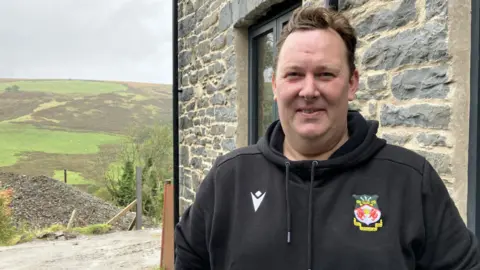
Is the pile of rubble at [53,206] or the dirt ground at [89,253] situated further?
the pile of rubble at [53,206]

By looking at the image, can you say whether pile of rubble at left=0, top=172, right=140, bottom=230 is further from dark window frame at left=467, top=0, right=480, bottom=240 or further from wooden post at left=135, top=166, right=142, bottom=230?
dark window frame at left=467, top=0, right=480, bottom=240

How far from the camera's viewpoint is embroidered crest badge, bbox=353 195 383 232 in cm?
119

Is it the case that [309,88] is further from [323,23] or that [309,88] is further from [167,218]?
[167,218]

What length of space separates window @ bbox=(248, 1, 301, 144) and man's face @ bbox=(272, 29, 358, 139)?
2.69m

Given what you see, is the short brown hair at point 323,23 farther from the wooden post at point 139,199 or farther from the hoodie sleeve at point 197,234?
the wooden post at point 139,199

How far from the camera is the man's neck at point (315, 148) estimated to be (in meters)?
1.33

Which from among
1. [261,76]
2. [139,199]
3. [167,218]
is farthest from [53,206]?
[261,76]

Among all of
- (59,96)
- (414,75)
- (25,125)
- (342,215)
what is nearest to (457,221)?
(342,215)

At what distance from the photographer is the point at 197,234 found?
1.40 m

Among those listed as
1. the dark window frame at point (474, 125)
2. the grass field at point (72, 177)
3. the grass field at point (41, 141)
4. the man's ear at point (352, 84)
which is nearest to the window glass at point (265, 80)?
the dark window frame at point (474, 125)

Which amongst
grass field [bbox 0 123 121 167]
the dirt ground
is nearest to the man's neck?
the dirt ground

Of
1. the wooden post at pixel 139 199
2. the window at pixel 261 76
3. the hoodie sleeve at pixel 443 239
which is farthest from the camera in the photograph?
the wooden post at pixel 139 199

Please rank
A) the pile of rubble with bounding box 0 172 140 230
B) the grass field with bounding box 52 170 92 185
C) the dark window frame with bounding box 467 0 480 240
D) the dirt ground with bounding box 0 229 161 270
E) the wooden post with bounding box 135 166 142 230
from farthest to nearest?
the grass field with bounding box 52 170 92 185 → the pile of rubble with bounding box 0 172 140 230 → the wooden post with bounding box 135 166 142 230 → the dirt ground with bounding box 0 229 161 270 → the dark window frame with bounding box 467 0 480 240

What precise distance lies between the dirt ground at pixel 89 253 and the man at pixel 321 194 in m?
6.60
